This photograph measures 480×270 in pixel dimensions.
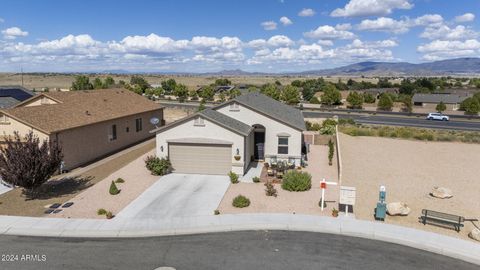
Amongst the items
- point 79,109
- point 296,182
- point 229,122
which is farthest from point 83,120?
point 296,182

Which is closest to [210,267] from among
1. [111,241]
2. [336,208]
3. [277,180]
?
[111,241]

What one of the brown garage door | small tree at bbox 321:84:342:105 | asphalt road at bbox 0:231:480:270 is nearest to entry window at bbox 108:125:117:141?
the brown garage door

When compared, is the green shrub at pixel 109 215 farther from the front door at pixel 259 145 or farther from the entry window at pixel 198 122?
the front door at pixel 259 145

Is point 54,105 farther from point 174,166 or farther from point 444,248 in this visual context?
point 444,248

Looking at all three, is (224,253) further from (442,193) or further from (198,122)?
(442,193)

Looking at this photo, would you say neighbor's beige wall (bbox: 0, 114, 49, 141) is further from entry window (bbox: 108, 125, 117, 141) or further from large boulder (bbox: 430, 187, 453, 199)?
large boulder (bbox: 430, 187, 453, 199)
